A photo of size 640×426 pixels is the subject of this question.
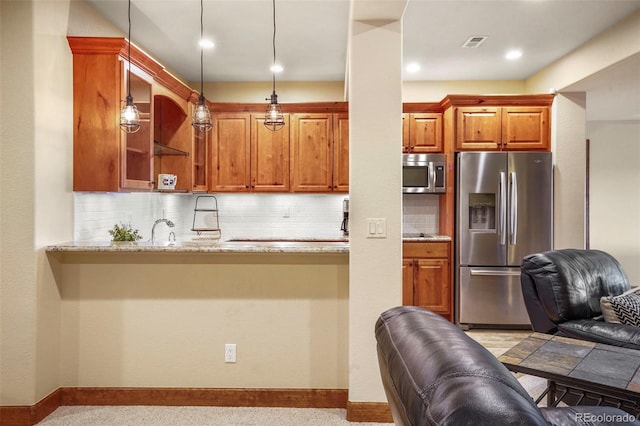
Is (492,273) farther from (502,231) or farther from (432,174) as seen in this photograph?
(432,174)

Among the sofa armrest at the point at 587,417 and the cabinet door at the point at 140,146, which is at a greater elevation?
the cabinet door at the point at 140,146

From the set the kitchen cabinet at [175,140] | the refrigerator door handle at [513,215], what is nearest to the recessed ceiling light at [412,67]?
the refrigerator door handle at [513,215]

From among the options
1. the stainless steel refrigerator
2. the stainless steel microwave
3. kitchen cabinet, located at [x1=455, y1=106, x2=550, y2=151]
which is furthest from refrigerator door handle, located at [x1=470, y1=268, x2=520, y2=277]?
kitchen cabinet, located at [x1=455, y1=106, x2=550, y2=151]

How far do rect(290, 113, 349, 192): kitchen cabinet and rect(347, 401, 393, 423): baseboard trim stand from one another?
2.97m

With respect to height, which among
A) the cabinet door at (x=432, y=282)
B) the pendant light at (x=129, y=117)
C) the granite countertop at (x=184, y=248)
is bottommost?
A: the cabinet door at (x=432, y=282)

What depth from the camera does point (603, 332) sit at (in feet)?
8.70

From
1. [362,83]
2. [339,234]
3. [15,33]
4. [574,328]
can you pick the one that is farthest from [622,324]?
[15,33]

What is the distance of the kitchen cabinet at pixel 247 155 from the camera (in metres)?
5.23

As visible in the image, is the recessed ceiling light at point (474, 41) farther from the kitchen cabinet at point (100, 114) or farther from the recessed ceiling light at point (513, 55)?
the kitchen cabinet at point (100, 114)

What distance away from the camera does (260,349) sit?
2787 millimetres

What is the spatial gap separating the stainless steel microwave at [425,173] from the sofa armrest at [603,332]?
2.42m

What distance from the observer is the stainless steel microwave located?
16.5 ft

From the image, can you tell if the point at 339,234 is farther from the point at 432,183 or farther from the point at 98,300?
the point at 98,300

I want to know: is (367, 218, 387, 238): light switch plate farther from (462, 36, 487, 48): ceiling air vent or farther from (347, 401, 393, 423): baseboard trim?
(462, 36, 487, 48): ceiling air vent
